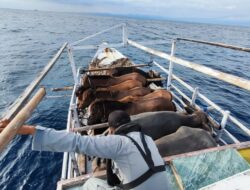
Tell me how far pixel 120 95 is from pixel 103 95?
19.9 inches

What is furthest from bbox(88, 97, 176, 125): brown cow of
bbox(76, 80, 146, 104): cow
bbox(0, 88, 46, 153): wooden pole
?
bbox(0, 88, 46, 153): wooden pole

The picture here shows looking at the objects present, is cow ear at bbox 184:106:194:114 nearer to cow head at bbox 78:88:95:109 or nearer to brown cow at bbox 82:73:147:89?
brown cow at bbox 82:73:147:89

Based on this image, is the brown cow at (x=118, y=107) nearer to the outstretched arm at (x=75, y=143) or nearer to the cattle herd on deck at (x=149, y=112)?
the cattle herd on deck at (x=149, y=112)

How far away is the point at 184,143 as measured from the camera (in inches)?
168

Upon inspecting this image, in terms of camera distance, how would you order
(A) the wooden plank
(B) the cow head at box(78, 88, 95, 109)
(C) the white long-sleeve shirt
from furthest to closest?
(B) the cow head at box(78, 88, 95, 109) < (A) the wooden plank < (C) the white long-sleeve shirt

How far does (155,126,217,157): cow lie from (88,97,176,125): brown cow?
4.69ft

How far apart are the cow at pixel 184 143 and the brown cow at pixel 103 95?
2.48 meters

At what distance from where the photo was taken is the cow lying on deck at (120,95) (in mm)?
6270

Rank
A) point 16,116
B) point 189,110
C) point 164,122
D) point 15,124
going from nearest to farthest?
1. point 15,124
2. point 16,116
3. point 164,122
4. point 189,110

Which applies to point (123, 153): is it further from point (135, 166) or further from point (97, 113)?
point (97, 113)

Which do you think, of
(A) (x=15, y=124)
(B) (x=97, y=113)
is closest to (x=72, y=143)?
(A) (x=15, y=124)

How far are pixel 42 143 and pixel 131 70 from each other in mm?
6527

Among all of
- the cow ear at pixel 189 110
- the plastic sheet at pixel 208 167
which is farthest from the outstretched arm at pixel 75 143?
the cow ear at pixel 189 110

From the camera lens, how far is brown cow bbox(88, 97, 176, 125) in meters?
5.63
